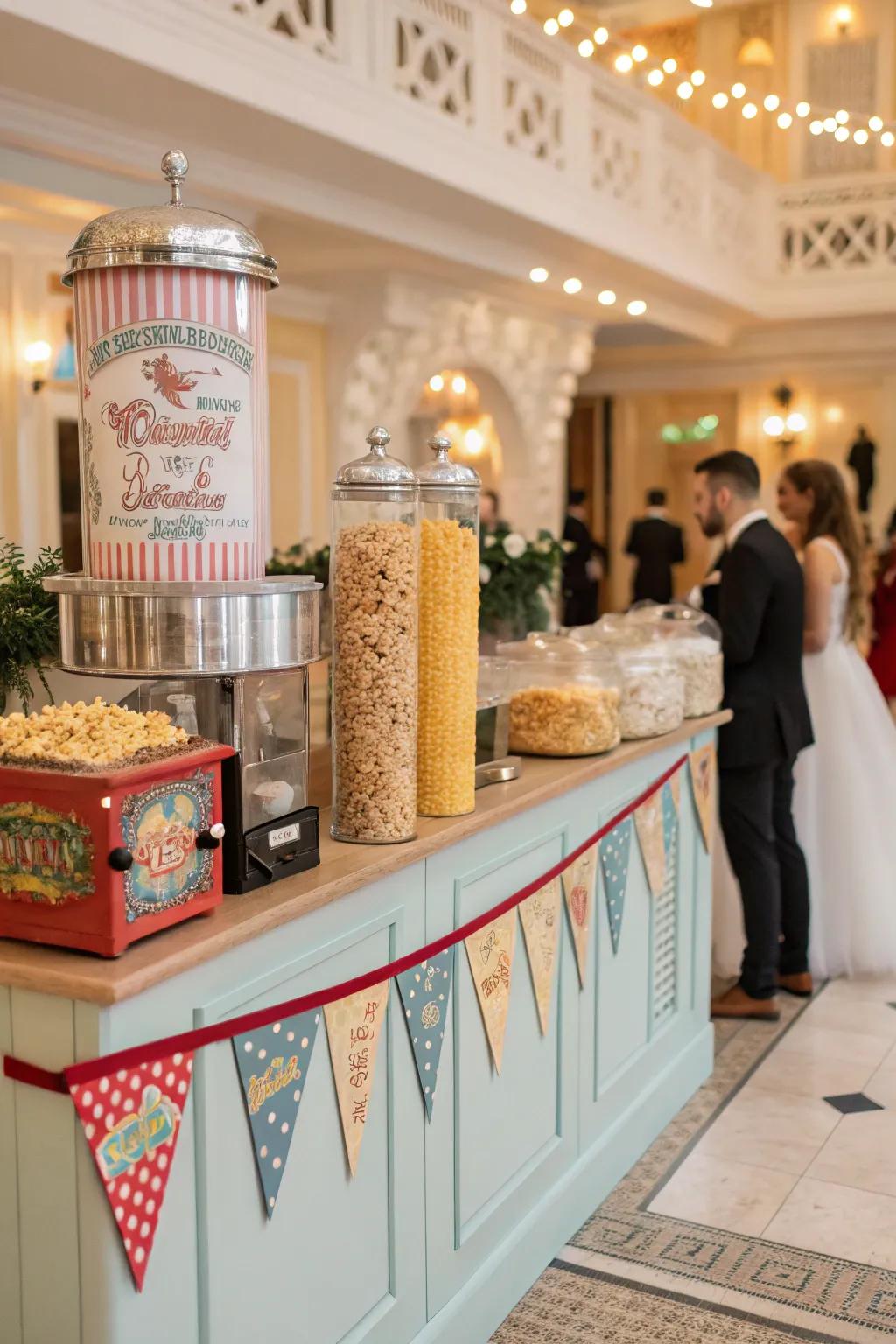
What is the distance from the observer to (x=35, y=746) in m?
1.81

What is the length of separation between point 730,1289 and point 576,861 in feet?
3.20

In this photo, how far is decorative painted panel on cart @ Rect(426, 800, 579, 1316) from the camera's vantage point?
99.7 inches

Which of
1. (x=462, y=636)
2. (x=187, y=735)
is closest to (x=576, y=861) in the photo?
(x=462, y=636)

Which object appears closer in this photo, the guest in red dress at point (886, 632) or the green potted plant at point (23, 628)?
the green potted plant at point (23, 628)

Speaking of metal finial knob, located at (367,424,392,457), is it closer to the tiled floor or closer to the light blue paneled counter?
the light blue paneled counter

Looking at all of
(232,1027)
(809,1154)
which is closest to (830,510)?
(809,1154)

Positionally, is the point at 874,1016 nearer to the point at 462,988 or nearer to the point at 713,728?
the point at 713,728

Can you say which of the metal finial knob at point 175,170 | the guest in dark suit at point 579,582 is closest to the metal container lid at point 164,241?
the metal finial knob at point 175,170

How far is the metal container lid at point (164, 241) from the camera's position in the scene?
201 centimetres

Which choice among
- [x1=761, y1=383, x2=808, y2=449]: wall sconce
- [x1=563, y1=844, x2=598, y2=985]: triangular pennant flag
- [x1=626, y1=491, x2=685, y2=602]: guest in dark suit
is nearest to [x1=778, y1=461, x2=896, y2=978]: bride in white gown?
[x1=563, y1=844, x2=598, y2=985]: triangular pennant flag

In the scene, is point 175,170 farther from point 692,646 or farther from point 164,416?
point 692,646

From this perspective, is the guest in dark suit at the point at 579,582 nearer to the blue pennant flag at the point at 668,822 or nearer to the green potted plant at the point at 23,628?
the blue pennant flag at the point at 668,822

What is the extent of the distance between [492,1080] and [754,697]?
2101 millimetres

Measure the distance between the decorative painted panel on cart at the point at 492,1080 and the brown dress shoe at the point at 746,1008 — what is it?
5.16ft
